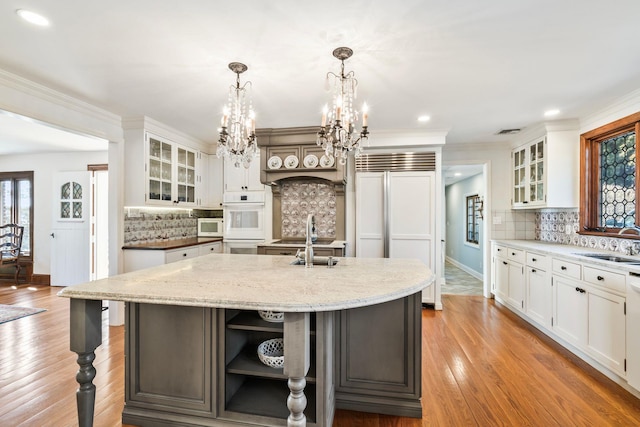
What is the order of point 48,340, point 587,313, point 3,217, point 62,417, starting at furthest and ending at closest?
point 3,217 → point 48,340 → point 587,313 → point 62,417

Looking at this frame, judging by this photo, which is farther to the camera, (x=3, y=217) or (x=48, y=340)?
(x=3, y=217)

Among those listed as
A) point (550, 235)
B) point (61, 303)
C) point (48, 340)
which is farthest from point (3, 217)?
point (550, 235)

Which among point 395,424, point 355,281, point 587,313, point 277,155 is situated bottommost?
point 395,424

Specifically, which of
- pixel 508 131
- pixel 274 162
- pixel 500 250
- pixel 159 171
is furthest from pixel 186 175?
pixel 500 250

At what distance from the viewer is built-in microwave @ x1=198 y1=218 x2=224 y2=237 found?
471 centimetres

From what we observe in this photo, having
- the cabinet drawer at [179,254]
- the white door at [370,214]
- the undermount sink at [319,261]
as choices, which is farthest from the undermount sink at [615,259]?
the cabinet drawer at [179,254]

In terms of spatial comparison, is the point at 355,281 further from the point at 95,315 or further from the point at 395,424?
the point at 95,315

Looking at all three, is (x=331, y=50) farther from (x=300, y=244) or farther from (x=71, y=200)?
(x=71, y=200)

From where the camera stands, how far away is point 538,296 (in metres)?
3.25

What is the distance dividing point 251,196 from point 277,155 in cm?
81

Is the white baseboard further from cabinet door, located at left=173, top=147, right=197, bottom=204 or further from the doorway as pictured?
cabinet door, located at left=173, top=147, right=197, bottom=204

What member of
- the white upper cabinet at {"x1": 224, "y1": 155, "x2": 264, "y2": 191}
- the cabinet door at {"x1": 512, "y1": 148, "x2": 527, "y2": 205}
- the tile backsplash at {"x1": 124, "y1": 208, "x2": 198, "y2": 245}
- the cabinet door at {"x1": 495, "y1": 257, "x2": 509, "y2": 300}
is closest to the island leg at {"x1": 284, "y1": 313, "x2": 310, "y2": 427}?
the tile backsplash at {"x1": 124, "y1": 208, "x2": 198, "y2": 245}

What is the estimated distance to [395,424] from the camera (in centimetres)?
183

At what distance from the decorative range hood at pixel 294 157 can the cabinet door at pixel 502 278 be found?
8.07ft
